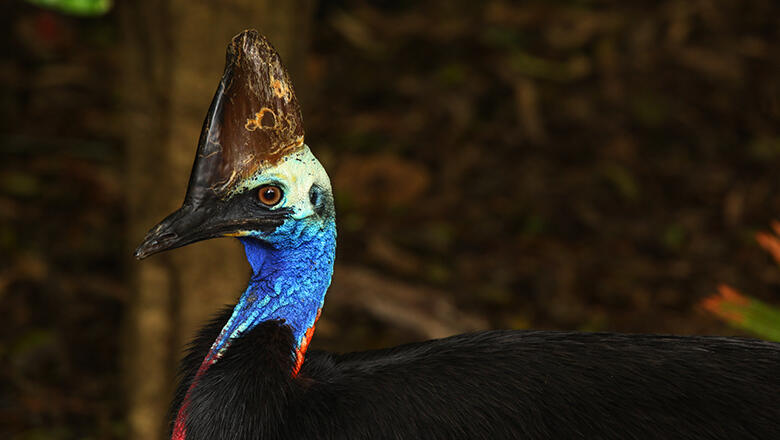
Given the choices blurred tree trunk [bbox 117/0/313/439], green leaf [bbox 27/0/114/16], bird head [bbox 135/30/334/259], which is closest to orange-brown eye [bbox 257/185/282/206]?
bird head [bbox 135/30/334/259]

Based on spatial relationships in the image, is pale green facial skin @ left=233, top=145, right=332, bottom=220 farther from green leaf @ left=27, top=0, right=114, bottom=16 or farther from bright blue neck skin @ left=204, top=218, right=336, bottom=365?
green leaf @ left=27, top=0, right=114, bottom=16

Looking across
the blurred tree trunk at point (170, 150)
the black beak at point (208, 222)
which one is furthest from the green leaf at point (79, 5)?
the blurred tree trunk at point (170, 150)

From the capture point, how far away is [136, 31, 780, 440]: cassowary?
173 cm

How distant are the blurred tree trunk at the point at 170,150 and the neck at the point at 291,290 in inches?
38.7

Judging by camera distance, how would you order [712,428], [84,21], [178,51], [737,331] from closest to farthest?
[712,428] < [178,51] < [737,331] < [84,21]

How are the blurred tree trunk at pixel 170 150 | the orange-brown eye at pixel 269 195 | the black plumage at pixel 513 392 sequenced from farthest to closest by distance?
the blurred tree trunk at pixel 170 150 < the orange-brown eye at pixel 269 195 < the black plumage at pixel 513 392

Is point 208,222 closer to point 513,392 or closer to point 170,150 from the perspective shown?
point 513,392

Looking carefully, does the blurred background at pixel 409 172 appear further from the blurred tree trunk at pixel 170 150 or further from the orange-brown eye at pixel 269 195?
the orange-brown eye at pixel 269 195

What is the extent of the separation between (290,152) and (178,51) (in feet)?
4.01

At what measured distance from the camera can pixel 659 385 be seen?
1.75 meters

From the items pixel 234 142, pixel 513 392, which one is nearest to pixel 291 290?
pixel 234 142

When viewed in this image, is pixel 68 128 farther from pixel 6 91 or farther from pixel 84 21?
pixel 84 21

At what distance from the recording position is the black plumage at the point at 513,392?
67.4 inches

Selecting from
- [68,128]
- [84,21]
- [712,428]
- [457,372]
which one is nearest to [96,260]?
[68,128]
